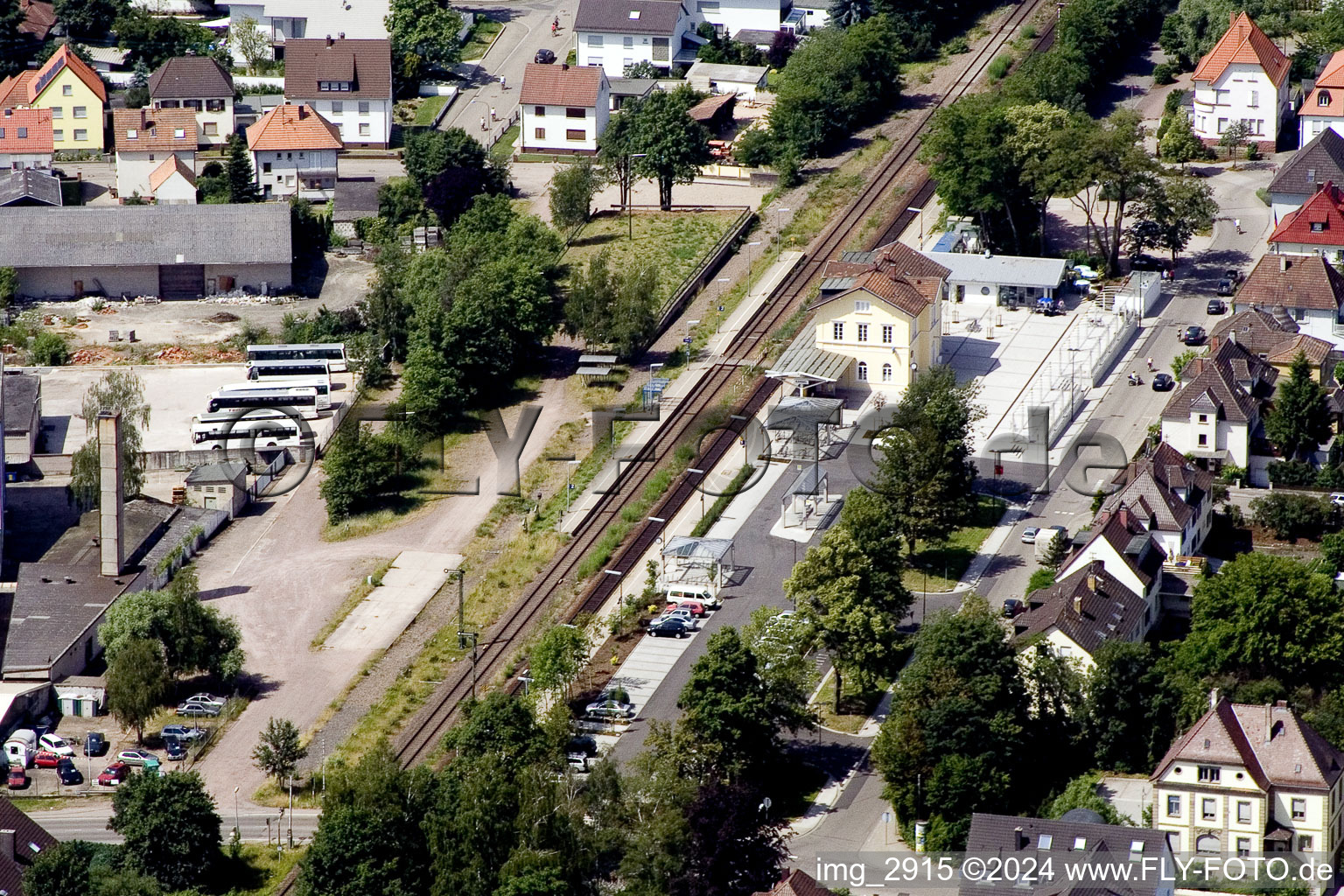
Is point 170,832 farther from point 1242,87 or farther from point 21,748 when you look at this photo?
point 1242,87

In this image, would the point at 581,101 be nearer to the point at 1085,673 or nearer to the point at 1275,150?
the point at 1275,150

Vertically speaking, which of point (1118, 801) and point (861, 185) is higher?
point (861, 185)

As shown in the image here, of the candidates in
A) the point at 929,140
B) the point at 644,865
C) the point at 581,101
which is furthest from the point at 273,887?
the point at 581,101

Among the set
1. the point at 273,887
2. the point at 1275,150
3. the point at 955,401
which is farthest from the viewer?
the point at 1275,150

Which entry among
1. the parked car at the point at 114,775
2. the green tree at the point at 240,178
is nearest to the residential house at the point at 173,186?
the green tree at the point at 240,178

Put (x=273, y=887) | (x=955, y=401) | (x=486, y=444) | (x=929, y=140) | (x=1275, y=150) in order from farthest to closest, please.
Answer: (x=1275, y=150), (x=929, y=140), (x=486, y=444), (x=955, y=401), (x=273, y=887)

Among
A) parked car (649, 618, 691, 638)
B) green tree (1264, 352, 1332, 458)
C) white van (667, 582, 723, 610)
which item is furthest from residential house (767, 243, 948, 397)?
parked car (649, 618, 691, 638)
